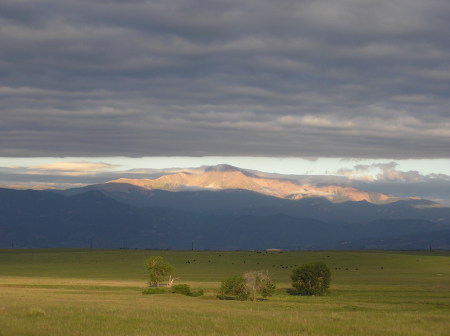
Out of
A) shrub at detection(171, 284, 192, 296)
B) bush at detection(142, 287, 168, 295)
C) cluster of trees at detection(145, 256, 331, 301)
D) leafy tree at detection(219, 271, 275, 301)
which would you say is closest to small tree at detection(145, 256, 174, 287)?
cluster of trees at detection(145, 256, 331, 301)

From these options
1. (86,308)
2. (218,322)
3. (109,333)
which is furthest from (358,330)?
(86,308)

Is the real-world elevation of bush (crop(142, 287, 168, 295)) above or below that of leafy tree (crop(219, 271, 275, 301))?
below

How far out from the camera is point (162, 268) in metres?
96.6

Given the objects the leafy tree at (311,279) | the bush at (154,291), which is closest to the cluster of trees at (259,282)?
the leafy tree at (311,279)

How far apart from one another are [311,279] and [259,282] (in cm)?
1281

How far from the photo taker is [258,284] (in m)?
77.5


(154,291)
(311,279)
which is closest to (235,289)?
(154,291)

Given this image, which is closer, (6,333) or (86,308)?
(6,333)

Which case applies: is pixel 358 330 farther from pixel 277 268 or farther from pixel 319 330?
pixel 277 268

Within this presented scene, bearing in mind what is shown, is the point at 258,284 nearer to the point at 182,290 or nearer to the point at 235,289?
the point at 235,289

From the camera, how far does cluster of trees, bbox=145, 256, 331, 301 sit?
77688mm

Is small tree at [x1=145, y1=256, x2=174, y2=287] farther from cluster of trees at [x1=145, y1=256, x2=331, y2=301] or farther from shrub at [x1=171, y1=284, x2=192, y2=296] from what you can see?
shrub at [x1=171, y1=284, x2=192, y2=296]

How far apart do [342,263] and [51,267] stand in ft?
236

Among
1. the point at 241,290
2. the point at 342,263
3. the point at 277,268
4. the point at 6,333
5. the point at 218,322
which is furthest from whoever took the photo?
the point at 342,263
